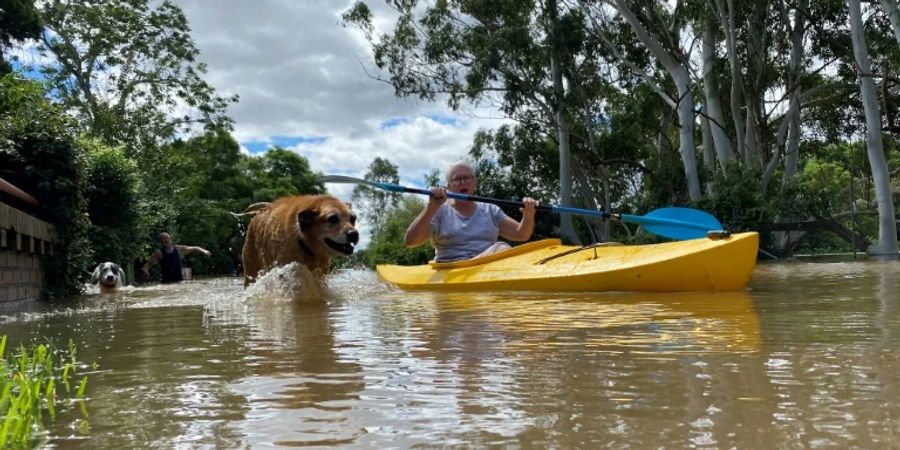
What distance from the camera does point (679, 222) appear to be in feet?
21.5

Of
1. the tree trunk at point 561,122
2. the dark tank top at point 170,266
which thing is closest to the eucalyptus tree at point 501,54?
the tree trunk at point 561,122

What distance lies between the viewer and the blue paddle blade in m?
6.54

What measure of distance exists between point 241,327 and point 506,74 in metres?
20.1

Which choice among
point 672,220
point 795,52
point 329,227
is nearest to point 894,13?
point 795,52

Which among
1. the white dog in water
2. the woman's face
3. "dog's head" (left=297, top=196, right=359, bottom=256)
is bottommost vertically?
the white dog in water

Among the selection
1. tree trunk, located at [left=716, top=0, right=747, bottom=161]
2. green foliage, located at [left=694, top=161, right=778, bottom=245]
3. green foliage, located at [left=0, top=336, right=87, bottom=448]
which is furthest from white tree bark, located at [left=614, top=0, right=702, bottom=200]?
green foliage, located at [left=0, top=336, right=87, bottom=448]

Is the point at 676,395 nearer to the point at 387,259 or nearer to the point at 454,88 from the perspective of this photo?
the point at 454,88

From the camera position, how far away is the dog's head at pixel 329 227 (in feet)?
17.7

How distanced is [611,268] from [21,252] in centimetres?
476

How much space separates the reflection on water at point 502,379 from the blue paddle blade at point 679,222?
2717 millimetres

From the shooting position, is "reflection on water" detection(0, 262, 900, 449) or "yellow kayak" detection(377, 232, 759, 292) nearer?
"reflection on water" detection(0, 262, 900, 449)

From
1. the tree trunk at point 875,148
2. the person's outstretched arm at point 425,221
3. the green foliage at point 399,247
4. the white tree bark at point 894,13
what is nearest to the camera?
the person's outstretched arm at point 425,221

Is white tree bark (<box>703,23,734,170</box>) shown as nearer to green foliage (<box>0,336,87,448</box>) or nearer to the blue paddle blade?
the blue paddle blade

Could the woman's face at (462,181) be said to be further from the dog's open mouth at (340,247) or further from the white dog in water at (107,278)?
the white dog in water at (107,278)
